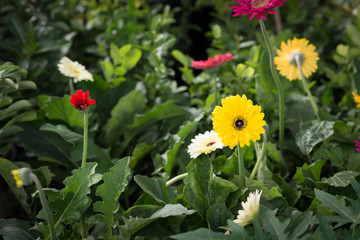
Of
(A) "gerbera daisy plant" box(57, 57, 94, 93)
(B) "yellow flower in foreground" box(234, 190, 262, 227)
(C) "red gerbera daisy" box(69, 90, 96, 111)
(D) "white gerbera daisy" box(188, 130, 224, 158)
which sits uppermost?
(C) "red gerbera daisy" box(69, 90, 96, 111)

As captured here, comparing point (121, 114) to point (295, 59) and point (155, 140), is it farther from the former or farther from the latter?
point (295, 59)

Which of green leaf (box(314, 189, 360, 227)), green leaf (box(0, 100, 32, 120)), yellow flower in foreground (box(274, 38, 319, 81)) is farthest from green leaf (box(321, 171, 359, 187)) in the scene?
green leaf (box(0, 100, 32, 120))

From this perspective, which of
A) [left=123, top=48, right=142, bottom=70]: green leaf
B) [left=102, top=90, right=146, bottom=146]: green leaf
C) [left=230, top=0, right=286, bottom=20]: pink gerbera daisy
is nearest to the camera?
[left=230, top=0, right=286, bottom=20]: pink gerbera daisy

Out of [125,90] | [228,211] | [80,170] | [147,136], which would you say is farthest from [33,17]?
[228,211]

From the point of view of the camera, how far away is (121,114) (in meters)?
0.93

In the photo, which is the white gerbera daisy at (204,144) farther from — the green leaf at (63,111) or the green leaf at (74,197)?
the green leaf at (63,111)

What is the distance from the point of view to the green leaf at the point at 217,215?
580 millimetres

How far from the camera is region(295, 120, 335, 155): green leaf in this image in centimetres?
73

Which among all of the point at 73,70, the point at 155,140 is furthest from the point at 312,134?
the point at 73,70

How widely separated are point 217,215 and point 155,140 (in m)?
0.38

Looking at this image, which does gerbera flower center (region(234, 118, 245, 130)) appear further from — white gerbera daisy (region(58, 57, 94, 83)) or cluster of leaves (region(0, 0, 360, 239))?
white gerbera daisy (region(58, 57, 94, 83))

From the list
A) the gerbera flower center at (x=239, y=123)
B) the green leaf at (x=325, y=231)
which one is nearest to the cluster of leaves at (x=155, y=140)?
the green leaf at (x=325, y=231)

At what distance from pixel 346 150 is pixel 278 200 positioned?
28 cm

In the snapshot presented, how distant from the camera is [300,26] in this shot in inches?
61.1
